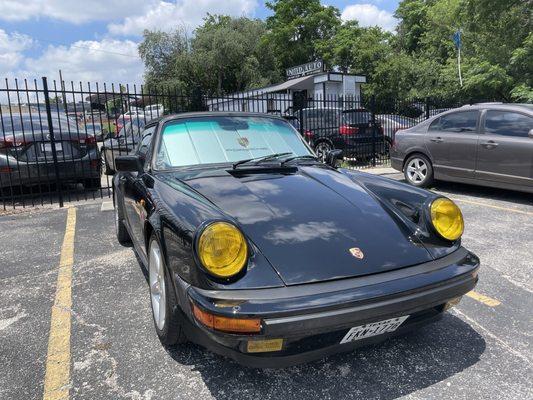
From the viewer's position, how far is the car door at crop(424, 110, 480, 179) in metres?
7.05

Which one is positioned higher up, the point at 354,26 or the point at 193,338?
the point at 354,26

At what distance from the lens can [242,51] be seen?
4350cm

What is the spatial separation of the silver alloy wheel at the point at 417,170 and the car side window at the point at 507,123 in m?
1.31

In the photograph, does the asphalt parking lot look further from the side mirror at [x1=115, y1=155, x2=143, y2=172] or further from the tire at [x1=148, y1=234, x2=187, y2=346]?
the side mirror at [x1=115, y1=155, x2=143, y2=172]

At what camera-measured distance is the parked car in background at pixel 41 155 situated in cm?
726

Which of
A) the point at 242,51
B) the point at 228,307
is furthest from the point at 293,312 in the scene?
the point at 242,51

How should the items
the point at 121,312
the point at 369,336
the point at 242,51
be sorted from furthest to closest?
the point at 242,51, the point at 121,312, the point at 369,336

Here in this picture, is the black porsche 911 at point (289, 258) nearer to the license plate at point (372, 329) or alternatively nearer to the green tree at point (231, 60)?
Result: the license plate at point (372, 329)

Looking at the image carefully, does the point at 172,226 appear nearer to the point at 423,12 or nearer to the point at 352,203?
the point at 352,203

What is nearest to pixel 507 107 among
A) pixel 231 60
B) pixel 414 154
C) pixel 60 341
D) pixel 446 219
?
pixel 414 154

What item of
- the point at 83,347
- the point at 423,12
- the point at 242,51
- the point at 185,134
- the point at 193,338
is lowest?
the point at 83,347

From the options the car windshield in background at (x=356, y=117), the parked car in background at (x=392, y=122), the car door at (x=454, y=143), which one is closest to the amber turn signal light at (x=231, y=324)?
the car door at (x=454, y=143)

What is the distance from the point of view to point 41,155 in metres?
7.49

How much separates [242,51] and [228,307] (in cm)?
4452
